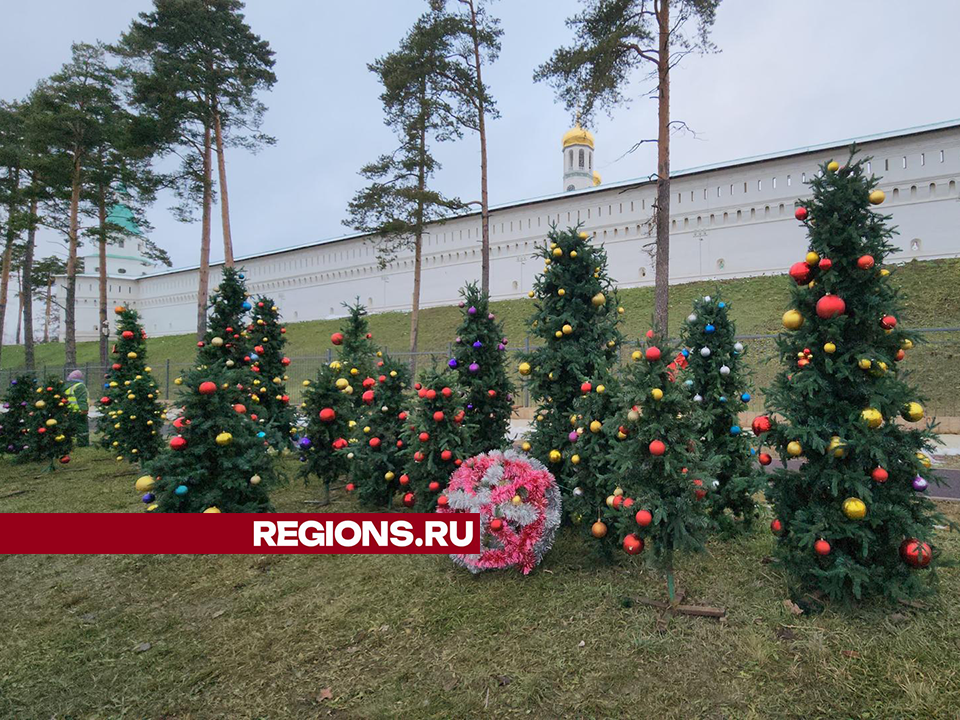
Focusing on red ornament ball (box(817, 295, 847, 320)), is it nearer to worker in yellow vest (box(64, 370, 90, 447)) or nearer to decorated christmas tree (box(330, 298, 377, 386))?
decorated christmas tree (box(330, 298, 377, 386))

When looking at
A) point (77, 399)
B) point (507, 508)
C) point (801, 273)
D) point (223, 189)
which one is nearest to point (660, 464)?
point (507, 508)

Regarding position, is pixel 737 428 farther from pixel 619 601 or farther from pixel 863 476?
pixel 619 601

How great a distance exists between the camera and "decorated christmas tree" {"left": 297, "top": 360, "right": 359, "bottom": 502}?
279 inches

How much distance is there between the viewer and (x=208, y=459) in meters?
5.31

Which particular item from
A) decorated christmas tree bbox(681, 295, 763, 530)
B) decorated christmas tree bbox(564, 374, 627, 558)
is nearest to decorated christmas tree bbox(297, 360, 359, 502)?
decorated christmas tree bbox(564, 374, 627, 558)

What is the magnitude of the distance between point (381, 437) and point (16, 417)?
28.9 ft

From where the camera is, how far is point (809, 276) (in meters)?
3.62

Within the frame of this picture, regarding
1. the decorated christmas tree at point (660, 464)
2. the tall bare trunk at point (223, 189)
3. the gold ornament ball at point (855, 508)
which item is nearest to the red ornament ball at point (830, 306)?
the decorated christmas tree at point (660, 464)

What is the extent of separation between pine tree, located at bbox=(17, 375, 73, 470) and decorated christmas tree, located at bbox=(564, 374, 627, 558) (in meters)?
10.0

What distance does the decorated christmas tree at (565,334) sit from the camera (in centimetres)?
529

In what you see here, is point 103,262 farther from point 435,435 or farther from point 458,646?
point 458,646

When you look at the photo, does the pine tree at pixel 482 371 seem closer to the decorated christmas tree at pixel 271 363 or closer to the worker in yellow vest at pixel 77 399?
the decorated christmas tree at pixel 271 363

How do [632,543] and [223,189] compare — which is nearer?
[632,543]

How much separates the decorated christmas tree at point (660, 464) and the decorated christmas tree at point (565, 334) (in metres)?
1.43
